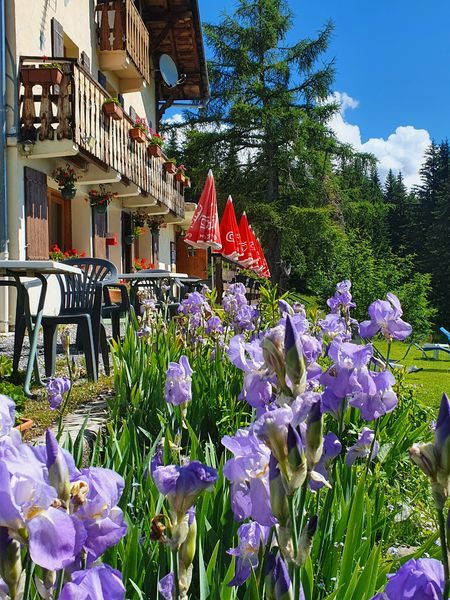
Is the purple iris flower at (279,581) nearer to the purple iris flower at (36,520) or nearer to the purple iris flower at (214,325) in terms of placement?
the purple iris flower at (36,520)

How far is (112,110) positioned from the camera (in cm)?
1053

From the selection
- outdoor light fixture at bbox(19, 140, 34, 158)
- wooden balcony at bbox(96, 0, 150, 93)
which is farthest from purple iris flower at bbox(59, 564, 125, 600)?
wooden balcony at bbox(96, 0, 150, 93)

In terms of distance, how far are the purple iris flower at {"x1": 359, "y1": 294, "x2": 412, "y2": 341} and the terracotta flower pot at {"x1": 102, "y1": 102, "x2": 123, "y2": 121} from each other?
9.48 meters

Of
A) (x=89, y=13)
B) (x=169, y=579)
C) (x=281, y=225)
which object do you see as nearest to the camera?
(x=169, y=579)

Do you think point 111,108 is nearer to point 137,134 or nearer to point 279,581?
point 137,134

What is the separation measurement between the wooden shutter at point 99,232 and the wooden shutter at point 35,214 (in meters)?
2.38

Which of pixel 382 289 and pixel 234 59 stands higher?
pixel 234 59

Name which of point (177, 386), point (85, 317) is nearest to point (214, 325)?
point (85, 317)

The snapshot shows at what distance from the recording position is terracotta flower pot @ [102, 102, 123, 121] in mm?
10406

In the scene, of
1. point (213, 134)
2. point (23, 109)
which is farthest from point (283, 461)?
point (213, 134)

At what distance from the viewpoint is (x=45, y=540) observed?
544 mm

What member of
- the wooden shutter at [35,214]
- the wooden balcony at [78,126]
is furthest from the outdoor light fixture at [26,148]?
the wooden shutter at [35,214]

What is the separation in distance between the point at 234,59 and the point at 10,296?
18.7m

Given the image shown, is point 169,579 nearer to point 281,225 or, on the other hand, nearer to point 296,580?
point 296,580
